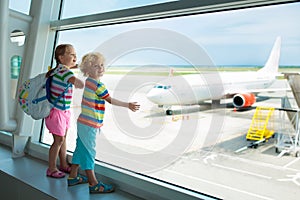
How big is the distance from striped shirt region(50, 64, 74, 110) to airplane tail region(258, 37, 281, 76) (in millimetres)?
878

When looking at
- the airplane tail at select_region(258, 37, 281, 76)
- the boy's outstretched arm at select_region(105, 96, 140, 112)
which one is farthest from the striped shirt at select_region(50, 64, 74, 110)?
the airplane tail at select_region(258, 37, 281, 76)

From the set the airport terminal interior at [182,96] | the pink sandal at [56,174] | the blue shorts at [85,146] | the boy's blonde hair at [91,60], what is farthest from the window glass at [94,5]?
the pink sandal at [56,174]

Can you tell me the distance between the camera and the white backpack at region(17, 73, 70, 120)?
1.54 m

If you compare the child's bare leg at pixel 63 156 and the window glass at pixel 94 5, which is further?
the child's bare leg at pixel 63 156

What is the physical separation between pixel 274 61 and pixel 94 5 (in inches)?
44.8

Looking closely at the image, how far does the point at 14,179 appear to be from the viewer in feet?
5.32

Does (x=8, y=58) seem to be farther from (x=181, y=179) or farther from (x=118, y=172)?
(x=181, y=179)

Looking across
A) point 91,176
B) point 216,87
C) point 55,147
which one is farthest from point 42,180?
point 216,87

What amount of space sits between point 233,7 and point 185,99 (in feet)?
1.51

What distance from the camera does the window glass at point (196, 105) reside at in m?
1.16

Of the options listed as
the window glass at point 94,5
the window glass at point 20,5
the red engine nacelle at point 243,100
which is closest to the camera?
the red engine nacelle at point 243,100

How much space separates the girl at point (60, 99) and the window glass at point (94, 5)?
36 centimetres

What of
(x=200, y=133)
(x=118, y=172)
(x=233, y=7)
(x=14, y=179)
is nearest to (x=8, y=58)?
(x=14, y=179)

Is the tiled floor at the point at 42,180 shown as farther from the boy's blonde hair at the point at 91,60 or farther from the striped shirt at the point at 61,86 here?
the boy's blonde hair at the point at 91,60
